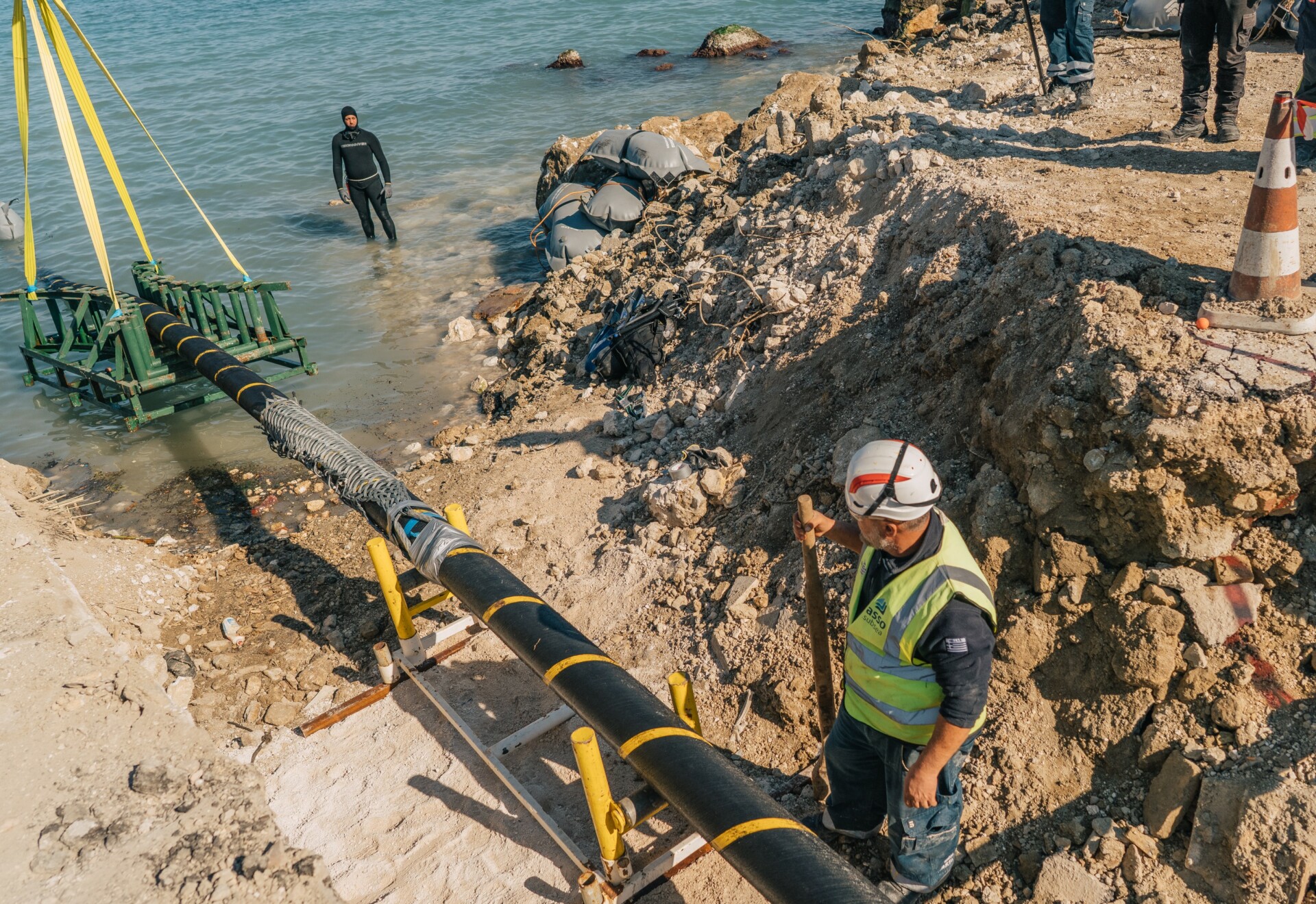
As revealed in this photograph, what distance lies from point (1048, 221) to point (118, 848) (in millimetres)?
5378

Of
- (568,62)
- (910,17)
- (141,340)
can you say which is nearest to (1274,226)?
(141,340)

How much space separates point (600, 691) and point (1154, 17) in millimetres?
9668

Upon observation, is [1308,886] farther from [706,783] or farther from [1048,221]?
[1048,221]

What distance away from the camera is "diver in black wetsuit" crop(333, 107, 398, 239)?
1205 cm

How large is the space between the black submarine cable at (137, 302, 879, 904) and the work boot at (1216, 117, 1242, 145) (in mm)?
5413

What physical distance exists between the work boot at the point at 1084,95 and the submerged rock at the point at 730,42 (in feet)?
53.8

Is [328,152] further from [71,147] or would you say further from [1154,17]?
[1154,17]

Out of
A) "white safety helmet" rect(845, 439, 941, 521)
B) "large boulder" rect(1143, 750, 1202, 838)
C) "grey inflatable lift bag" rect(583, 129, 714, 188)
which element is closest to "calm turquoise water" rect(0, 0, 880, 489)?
"grey inflatable lift bag" rect(583, 129, 714, 188)

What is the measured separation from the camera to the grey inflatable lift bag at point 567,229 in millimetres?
10297

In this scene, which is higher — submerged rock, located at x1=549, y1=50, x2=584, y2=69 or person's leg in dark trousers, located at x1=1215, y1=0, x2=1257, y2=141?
submerged rock, located at x1=549, y1=50, x2=584, y2=69

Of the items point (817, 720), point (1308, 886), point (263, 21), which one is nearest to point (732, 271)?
point (817, 720)

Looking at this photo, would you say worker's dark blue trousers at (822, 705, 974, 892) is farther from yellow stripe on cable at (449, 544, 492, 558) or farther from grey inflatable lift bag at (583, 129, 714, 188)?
grey inflatable lift bag at (583, 129, 714, 188)

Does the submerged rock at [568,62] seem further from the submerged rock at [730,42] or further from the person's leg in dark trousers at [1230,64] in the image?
the person's leg in dark trousers at [1230,64]

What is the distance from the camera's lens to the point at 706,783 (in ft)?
10.4
